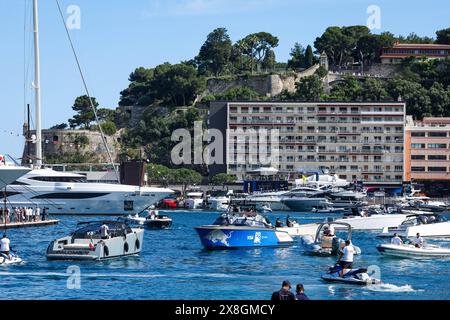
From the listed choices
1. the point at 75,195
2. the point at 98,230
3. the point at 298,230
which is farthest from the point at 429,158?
the point at 98,230

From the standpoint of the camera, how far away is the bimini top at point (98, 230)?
52344 mm

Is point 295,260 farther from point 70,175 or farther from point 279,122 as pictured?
point 279,122

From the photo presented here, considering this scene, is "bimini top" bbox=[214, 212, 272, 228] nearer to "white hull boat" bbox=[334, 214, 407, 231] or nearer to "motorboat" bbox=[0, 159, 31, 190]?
"white hull boat" bbox=[334, 214, 407, 231]

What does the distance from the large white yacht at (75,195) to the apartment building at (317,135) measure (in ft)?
248

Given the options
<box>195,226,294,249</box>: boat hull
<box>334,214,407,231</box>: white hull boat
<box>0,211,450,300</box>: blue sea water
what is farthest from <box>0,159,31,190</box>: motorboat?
<box>195,226,294,249</box>: boat hull

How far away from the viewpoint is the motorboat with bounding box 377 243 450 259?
178 ft

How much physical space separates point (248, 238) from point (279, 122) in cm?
12741

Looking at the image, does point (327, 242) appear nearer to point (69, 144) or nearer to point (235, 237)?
point (235, 237)

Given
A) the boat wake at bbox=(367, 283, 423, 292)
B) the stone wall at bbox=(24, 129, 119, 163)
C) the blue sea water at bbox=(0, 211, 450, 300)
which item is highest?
the stone wall at bbox=(24, 129, 119, 163)

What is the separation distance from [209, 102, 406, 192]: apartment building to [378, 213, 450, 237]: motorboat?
367 ft

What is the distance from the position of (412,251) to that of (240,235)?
36.3 feet

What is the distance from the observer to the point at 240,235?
6025 cm
